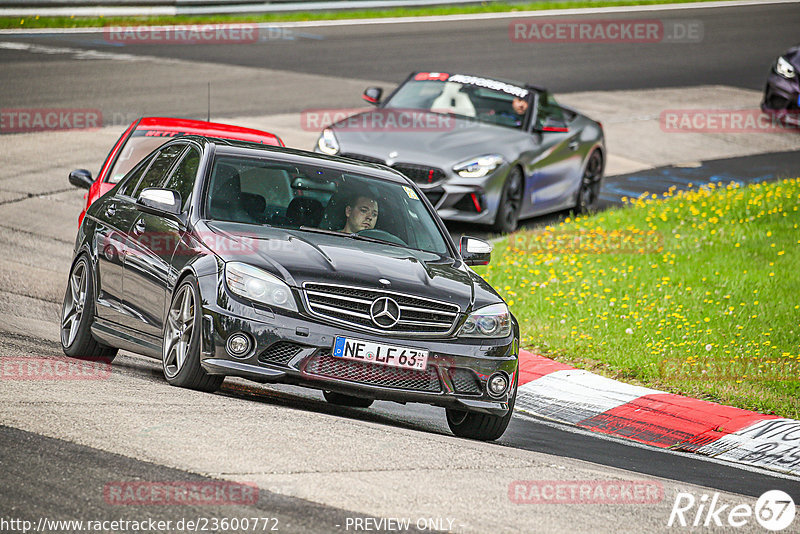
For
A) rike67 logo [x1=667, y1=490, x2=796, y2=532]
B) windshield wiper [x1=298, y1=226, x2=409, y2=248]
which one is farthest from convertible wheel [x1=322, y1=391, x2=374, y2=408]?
rike67 logo [x1=667, y1=490, x2=796, y2=532]

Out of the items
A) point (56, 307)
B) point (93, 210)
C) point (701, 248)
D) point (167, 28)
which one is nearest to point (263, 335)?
point (93, 210)

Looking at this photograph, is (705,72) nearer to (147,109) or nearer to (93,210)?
(147,109)

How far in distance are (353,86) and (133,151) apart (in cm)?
1234

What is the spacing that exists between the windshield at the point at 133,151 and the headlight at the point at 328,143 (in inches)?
110

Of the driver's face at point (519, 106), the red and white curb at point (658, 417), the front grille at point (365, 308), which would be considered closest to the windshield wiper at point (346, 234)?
the front grille at point (365, 308)

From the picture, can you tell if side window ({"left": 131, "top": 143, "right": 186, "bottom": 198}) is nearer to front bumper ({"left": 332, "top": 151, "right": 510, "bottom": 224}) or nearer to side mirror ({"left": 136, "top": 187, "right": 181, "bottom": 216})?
side mirror ({"left": 136, "top": 187, "right": 181, "bottom": 216})

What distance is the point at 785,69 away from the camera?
2280cm

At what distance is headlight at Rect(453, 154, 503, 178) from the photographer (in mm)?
14398

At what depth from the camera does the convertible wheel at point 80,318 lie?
866 centimetres

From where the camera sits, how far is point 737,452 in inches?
332

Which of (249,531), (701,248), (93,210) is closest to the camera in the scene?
(249,531)

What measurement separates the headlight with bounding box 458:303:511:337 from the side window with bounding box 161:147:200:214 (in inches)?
76.7

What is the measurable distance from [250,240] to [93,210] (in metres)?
2.17

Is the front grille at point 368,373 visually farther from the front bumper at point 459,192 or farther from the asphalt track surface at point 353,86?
the front bumper at point 459,192
